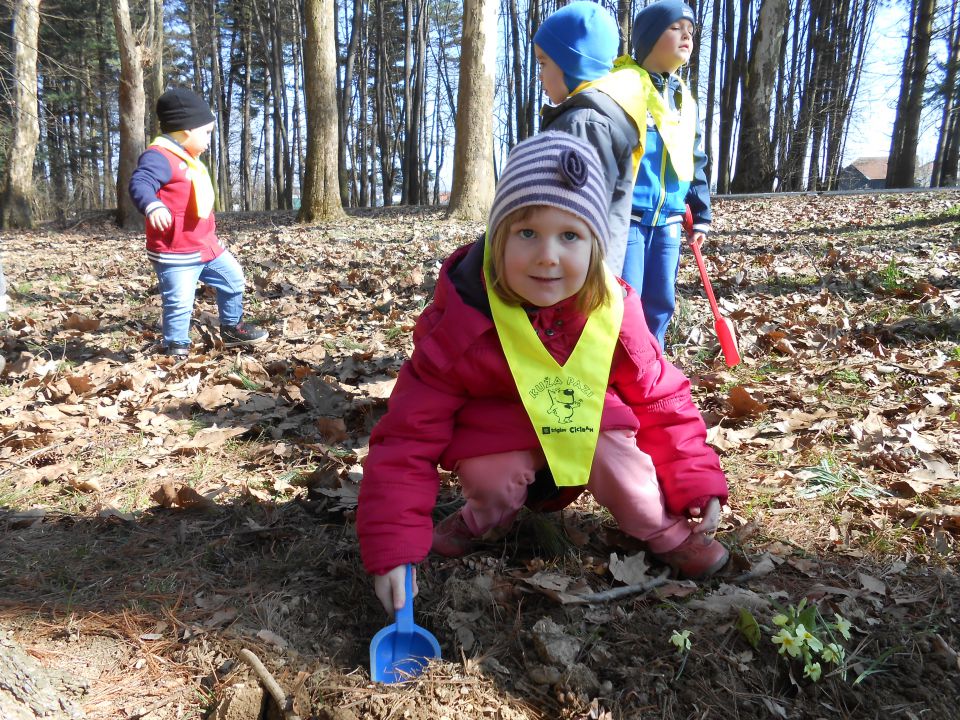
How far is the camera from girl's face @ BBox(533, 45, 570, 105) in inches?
110

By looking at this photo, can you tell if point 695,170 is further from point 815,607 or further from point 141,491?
point 141,491

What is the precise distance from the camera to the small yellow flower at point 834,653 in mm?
1597

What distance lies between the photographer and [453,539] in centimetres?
214

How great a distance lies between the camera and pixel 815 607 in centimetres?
171

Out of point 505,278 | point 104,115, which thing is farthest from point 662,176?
point 104,115

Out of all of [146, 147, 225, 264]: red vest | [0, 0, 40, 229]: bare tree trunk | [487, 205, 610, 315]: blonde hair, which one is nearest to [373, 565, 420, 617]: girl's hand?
[487, 205, 610, 315]: blonde hair

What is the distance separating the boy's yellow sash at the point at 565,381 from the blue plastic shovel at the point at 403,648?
0.51 m

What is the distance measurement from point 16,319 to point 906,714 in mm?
5693

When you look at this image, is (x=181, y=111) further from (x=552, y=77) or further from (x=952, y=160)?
(x=952, y=160)

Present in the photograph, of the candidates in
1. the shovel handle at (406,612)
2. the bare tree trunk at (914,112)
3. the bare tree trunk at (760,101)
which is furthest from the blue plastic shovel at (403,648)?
the bare tree trunk at (914,112)

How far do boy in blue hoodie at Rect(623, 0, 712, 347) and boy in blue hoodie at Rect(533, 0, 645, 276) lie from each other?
0.28m

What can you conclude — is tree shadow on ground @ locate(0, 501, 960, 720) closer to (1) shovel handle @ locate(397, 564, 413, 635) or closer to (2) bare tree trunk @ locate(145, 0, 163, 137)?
(1) shovel handle @ locate(397, 564, 413, 635)

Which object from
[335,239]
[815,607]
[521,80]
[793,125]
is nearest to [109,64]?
[521,80]

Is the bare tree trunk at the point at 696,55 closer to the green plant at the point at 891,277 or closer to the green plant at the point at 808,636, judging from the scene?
the green plant at the point at 891,277
